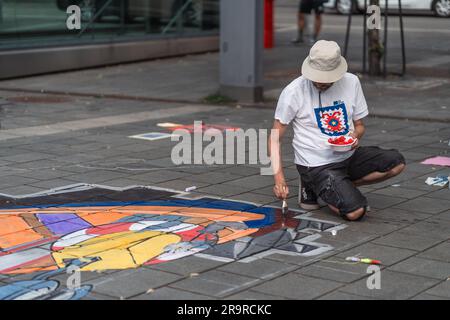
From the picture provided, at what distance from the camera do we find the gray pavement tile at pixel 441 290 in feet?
17.7

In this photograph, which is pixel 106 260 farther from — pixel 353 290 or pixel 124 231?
pixel 353 290

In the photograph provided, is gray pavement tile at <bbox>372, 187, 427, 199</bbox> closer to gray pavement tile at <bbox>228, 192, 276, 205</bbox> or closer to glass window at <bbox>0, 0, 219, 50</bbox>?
gray pavement tile at <bbox>228, 192, 276, 205</bbox>

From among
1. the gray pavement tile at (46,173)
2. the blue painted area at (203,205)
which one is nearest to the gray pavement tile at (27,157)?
the gray pavement tile at (46,173)

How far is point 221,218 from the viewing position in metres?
7.11

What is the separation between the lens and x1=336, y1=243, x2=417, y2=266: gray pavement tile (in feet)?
20.1

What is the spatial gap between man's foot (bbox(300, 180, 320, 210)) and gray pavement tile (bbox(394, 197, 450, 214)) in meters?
0.70

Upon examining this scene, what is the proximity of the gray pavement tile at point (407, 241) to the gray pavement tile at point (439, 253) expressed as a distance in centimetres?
6

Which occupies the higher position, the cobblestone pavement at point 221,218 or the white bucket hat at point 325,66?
the white bucket hat at point 325,66

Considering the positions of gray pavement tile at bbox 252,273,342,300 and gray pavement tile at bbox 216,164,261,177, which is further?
gray pavement tile at bbox 216,164,261,177

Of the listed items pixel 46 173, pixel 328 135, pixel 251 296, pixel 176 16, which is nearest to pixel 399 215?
pixel 328 135

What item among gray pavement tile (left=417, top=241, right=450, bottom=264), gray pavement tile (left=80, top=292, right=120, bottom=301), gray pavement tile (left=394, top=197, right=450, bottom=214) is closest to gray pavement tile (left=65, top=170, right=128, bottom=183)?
gray pavement tile (left=394, top=197, right=450, bottom=214)

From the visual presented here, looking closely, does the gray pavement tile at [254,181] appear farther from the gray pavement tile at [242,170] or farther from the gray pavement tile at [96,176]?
the gray pavement tile at [96,176]

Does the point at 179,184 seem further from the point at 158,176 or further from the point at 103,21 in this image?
the point at 103,21
